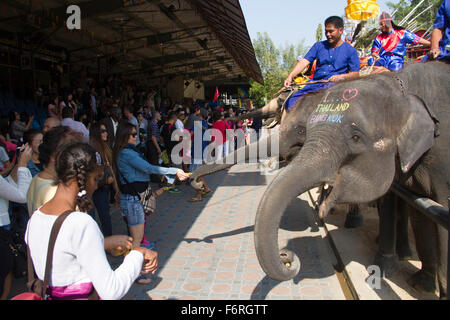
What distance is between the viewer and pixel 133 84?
22.1 m

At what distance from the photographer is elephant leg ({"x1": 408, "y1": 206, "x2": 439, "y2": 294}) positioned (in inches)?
152

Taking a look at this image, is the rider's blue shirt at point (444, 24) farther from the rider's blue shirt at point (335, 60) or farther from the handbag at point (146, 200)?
the handbag at point (146, 200)

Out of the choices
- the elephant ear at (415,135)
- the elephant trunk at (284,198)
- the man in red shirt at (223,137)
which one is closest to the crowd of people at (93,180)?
the man in red shirt at (223,137)

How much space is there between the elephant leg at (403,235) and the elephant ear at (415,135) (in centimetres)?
182

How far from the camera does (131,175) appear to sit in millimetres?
4867

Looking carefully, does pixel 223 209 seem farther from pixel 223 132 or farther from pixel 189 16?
pixel 189 16

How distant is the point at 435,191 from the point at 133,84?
20.5 meters

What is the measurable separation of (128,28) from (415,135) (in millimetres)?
12460

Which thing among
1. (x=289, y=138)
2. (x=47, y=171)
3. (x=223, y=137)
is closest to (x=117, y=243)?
(x=47, y=171)

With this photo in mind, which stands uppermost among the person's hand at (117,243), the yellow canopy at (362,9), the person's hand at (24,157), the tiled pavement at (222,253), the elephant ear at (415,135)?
the yellow canopy at (362,9)

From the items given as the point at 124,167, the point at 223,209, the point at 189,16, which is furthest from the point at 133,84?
the point at 124,167

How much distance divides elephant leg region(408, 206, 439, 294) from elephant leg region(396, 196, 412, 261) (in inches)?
34.4

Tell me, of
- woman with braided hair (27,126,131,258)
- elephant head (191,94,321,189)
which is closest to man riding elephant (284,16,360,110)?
elephant head (191,94,321,189)

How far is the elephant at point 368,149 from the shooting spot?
288 centimetres
